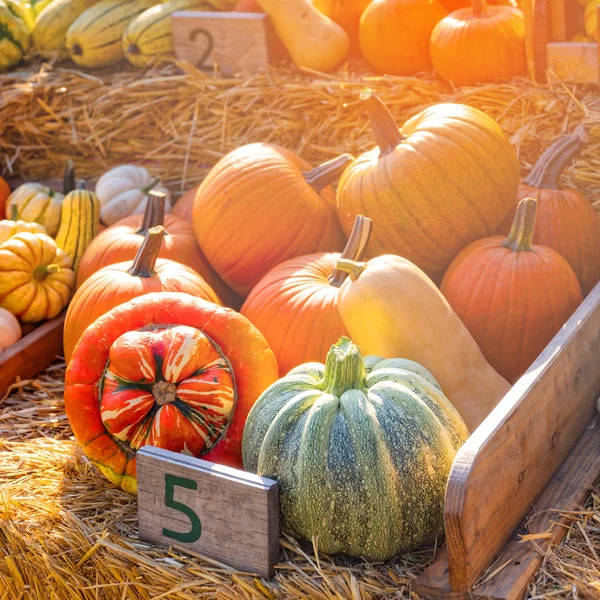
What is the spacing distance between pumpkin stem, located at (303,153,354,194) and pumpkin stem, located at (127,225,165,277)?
23.4 inches

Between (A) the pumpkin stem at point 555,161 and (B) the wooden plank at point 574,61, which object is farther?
(B) the wooden plank at point 574,61

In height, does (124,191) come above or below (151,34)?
below

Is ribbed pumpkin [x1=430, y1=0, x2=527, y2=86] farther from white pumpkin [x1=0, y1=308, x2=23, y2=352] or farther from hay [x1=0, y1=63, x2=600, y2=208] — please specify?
white pumpkin [x1=0, y1=308, x2=23, y2=352]

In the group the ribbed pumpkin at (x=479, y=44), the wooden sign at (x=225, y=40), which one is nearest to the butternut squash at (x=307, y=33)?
the wooden sign at (x=225, y=40)

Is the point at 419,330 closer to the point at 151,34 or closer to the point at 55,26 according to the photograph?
the point at 151,34

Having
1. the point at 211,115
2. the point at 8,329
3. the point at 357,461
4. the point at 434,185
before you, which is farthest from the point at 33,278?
the point at 357,461

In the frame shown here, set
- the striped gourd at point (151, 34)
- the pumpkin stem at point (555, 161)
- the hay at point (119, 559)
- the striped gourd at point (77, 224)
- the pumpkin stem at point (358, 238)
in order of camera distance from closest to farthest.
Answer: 1. the hay at point (119, 559)
2. the pumpkin stem at point (358, 238)
3. the pumpkin stem at point (555, 161)
4. the striped gourd at point (77, 224)
5. the striped gourd at point (151, 34)

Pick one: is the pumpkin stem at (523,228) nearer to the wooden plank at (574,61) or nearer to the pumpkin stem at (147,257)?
the wooden plank at (574,61)

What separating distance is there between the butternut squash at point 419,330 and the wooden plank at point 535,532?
231mm

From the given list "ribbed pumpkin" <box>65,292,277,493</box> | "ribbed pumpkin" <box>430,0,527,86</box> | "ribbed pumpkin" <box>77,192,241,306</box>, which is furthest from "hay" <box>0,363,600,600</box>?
"ribbed pumpkin" <box>430,0,527,86</box>

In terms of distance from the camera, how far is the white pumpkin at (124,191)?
317 centimetres

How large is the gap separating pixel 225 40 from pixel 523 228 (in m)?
1.65

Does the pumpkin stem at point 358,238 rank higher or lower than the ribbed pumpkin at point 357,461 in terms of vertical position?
higher

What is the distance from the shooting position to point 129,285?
2221mm
